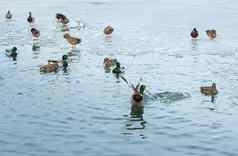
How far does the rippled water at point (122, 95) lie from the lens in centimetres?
2314

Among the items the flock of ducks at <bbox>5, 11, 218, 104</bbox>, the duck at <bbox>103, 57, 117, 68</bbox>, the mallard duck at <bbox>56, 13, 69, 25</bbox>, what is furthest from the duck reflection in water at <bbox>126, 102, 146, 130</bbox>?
the mallard duck at <bbox>56, 13, 69, 25</bbox>

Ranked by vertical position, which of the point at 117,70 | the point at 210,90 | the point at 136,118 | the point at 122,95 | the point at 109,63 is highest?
the point at 109,63

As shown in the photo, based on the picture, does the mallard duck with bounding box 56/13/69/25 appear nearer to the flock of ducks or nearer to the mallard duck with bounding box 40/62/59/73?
the flock of ducks

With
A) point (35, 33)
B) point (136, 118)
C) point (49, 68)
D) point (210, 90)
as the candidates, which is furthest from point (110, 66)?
point (35, 33)

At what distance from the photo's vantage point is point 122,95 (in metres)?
29.7

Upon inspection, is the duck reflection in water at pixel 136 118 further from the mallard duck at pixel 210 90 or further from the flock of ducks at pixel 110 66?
the mallard duck at pixel 210 90

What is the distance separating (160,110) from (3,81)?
33.2 feet

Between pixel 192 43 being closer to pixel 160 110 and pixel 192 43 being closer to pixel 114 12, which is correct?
pixel 160 110

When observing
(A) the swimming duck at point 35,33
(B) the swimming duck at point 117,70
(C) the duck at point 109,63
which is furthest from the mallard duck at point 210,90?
(A) the swimming duck at point 35,33

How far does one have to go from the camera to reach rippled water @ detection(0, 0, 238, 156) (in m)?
23.1

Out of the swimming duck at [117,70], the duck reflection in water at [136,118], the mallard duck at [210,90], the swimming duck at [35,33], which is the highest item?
the swimming duck at [35,33]

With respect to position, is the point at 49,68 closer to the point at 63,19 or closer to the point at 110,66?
the point at 110,66

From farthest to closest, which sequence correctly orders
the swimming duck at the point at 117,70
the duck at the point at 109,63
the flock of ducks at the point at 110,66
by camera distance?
the duck at the point at 109,63 → the swimming duck at the point at 117,70 → the flock of ducks at the point at 110,66

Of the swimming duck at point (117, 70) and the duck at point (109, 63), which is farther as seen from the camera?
the duck at point (109, 63)
